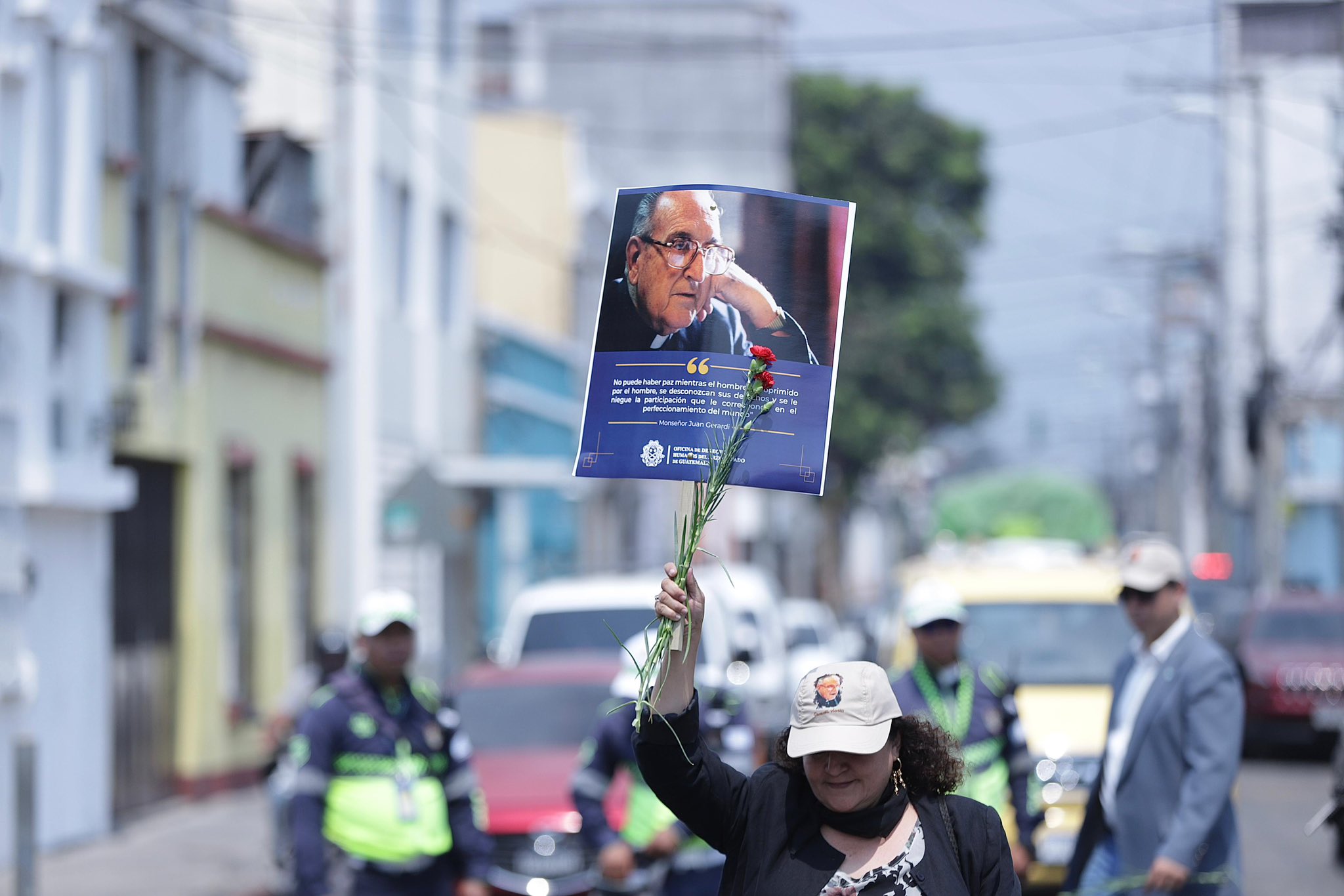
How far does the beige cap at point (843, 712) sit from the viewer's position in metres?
3.64

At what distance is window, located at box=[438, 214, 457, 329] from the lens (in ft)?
92.7

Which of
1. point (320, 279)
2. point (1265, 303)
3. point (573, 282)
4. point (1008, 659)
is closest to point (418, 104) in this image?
point (320, 279)

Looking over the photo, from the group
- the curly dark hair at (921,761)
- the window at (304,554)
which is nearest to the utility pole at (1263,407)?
the window at (304,554)

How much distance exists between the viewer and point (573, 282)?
3719 cm

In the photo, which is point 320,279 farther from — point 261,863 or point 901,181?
point 901,181

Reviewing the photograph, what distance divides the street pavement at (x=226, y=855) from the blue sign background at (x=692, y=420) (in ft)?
31.1

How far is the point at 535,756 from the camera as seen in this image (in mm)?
11328

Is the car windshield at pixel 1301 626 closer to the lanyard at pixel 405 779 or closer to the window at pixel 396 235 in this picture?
the window at pixel 396 235

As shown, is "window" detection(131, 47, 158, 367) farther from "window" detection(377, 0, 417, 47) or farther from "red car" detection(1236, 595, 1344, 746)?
"red car" detection(1236, 595, 1344, 746)

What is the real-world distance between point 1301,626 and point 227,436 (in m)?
12.4

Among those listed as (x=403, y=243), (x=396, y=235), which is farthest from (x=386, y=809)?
(x=403, y=243)

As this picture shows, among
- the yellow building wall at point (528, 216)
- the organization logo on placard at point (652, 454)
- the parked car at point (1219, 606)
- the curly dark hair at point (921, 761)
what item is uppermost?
the yellow building wall at point (528, 216)

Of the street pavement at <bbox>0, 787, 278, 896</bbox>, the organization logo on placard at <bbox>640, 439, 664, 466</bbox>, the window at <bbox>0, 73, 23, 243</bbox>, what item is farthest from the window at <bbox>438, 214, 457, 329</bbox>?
the organization logo on placard at <bbox>640, 439, 664, 466</bbox>

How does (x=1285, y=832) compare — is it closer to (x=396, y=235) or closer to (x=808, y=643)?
(x=808, y=643)
